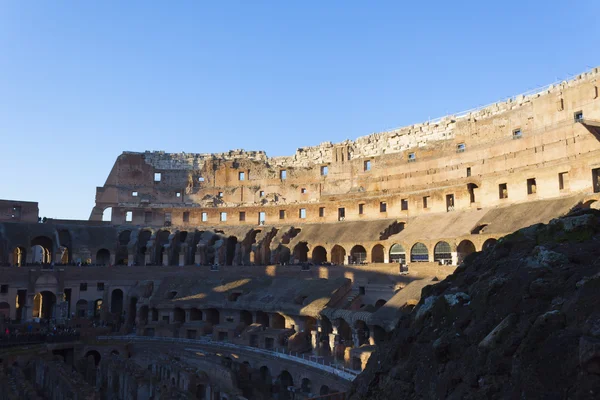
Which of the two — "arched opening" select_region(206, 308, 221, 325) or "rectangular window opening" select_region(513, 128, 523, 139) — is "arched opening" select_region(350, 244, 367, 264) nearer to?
"arched opening" select_region(206, 308, 221, 325)

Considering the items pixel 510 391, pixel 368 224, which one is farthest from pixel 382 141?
pixel 510 391

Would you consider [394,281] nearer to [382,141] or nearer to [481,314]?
[382,141]

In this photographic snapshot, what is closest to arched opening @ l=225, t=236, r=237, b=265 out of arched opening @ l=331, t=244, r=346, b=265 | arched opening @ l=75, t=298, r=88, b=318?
arched opening @ l=331, t=244, r=346, b=265

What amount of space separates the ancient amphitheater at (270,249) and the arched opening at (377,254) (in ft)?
A: 0.27

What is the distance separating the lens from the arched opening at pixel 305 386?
968 inches

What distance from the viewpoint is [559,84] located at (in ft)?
123

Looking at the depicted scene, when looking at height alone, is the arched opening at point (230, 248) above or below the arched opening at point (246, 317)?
above

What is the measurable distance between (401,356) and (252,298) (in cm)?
2675

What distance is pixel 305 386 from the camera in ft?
81.9

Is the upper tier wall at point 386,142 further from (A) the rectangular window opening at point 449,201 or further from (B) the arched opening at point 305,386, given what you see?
(B) the arched opening at point 305,386

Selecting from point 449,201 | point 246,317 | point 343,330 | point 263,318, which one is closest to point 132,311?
point 246,317

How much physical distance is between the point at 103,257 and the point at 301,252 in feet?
65.6

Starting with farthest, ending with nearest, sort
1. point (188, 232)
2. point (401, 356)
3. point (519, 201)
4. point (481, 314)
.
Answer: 1. point (188, 232)
2. point (519, 201)
3. point (401, 356)
4. point (481, 314)

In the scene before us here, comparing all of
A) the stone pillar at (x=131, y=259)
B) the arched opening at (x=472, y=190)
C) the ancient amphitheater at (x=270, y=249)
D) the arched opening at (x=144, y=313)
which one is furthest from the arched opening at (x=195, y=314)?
the arched opening at (x=472, y=190)
